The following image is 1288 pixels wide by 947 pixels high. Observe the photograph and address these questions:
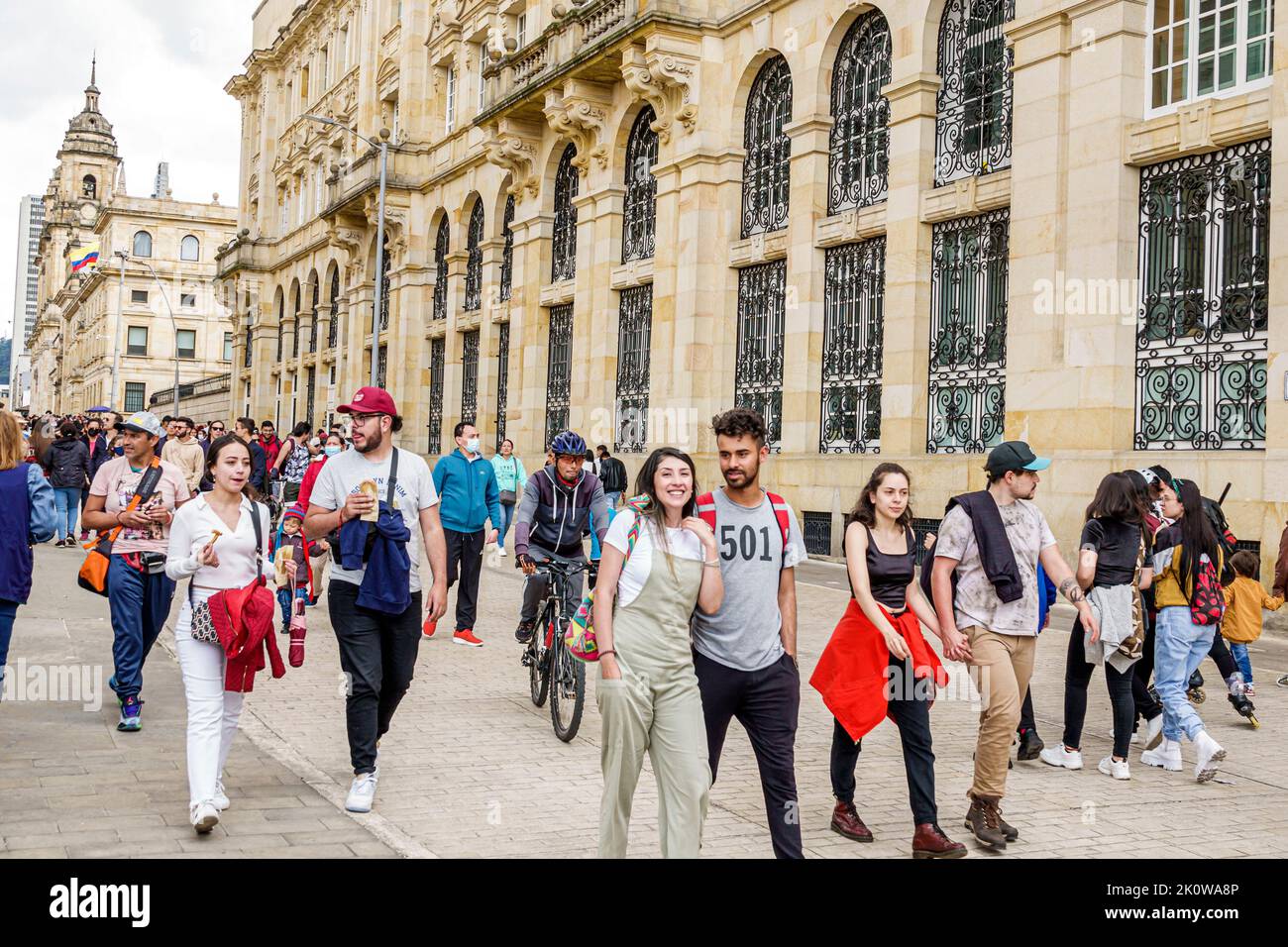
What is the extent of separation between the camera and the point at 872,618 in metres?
5.88

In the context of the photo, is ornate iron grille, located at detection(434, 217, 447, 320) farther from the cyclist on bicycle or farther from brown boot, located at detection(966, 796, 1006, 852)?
brown boot, located at detection(966, 796, 1006, 852)

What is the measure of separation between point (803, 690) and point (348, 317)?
3317 cm

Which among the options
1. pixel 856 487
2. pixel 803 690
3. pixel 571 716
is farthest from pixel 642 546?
pixel 856 487

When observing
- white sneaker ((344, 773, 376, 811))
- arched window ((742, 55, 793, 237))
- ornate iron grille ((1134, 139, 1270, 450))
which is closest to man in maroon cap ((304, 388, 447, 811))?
white sneaker ((344, 773, 376, 811))

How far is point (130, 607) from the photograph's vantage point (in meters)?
8.03

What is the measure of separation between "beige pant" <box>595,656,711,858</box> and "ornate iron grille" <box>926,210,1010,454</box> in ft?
40.3

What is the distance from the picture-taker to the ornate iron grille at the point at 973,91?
16.6 m

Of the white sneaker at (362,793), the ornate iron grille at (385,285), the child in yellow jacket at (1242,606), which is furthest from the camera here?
the ornate iron grille at (385,285)

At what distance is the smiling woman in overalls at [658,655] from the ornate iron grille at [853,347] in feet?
45.8

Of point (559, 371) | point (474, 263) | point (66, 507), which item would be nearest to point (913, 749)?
point (66, 507)

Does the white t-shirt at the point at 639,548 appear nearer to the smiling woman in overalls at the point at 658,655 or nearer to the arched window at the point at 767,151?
the smiling woman in overalls at the point at 658,655

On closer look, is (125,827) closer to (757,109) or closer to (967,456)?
(967,456)

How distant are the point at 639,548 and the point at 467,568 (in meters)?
7.55

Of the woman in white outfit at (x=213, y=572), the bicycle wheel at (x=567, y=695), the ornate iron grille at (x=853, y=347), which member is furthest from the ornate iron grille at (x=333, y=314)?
the woman in white outfit at (x=213, y=572)
